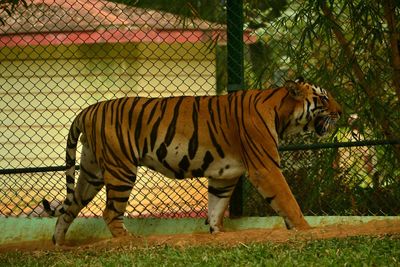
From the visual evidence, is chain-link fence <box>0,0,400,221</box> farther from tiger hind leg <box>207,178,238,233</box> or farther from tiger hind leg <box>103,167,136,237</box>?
tiger hind leg <box>103,167,136,237</box>

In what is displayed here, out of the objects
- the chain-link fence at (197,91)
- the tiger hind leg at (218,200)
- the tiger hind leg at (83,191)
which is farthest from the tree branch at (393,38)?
the tiger hind leg at (83,191)

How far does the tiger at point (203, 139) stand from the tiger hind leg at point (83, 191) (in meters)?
0.01

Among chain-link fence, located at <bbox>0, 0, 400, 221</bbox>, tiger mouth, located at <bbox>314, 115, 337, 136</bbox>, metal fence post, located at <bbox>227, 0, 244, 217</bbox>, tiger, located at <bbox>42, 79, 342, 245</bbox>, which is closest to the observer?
tiger, located at <bbox>42, 79, 342, 245</bbox>

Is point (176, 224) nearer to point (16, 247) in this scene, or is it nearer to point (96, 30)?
point (16, 247)

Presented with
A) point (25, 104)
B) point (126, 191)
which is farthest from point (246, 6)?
point (25, 104)

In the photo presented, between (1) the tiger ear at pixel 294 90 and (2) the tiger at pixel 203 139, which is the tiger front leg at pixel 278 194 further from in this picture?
(1) the tiger ear at pixel 294 90

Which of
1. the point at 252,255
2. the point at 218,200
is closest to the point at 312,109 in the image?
the point at 218,200

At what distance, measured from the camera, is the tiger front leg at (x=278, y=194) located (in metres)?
7.44

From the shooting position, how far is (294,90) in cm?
781

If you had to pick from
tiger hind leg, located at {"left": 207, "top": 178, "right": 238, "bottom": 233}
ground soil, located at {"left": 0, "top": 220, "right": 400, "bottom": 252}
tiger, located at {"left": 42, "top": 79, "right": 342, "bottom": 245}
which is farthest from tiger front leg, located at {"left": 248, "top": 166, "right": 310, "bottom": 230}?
tiger hind leg, located at {"left": 207, "top": 178, "right": 238, "bottom": 233}

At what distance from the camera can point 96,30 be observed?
466 inches

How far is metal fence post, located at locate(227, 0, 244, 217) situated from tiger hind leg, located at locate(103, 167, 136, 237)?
1.11 m

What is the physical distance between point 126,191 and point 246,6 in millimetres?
2829

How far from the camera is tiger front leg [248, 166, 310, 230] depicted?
7.44m
